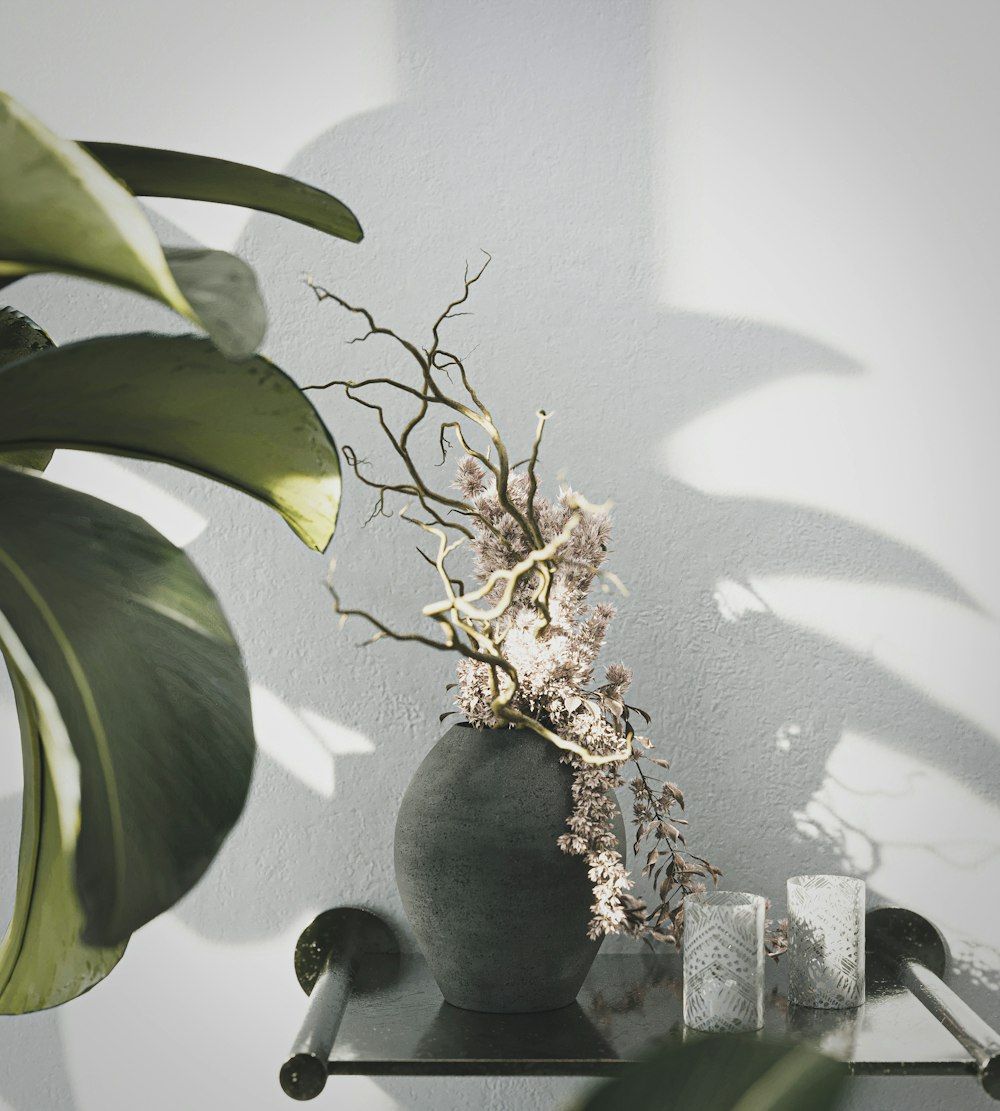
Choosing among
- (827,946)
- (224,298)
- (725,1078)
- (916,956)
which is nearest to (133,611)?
(224,298)

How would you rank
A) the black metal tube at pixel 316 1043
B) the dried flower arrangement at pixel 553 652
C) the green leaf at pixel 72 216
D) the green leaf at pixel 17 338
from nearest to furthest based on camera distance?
the green leaf at pixel 72 216 < the green leaf at pixel 17 338 < the black metal tube at pixel 316 1043 < the dried flower arrangement at pixel 553 652

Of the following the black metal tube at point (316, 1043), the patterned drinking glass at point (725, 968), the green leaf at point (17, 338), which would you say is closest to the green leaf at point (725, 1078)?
the green leaf at point (17, 338)

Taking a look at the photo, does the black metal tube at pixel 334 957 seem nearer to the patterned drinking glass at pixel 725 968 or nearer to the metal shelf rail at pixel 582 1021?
the metal shelf rail at pixel 582 1021

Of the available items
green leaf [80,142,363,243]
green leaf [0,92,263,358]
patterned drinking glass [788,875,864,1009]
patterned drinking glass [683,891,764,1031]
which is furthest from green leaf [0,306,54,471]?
patterned drinking glass [788,875,864,1009]

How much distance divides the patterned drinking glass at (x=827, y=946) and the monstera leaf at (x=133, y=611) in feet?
2.16

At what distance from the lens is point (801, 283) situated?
114 centimetres

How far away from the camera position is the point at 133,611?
0.44m

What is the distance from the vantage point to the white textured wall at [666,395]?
113cm

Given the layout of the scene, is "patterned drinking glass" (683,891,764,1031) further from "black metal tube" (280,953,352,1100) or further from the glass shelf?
"black metal tube" (280,953,352,1100)

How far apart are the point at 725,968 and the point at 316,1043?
0.32m

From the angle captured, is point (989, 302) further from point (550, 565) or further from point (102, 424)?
point (102, 424)

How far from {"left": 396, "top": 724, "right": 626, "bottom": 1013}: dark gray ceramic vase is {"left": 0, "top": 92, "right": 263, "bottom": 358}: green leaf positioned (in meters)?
0.62

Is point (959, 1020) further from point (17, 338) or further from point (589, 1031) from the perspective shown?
point (17, 338)

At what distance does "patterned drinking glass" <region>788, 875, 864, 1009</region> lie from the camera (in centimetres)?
94
